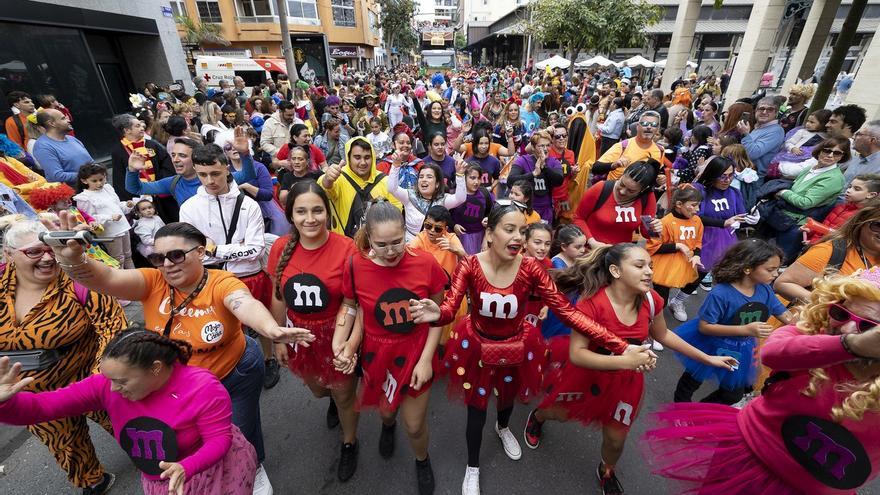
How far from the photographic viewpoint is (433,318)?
2.19 metres

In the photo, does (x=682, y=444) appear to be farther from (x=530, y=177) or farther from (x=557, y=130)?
(x=557, y=130)

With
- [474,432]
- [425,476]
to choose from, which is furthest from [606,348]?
[425,476]

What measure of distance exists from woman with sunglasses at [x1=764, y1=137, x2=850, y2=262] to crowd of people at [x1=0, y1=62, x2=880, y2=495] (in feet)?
0.09

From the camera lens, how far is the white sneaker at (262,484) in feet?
8.81

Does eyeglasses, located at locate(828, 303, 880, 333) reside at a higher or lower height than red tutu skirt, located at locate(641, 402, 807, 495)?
higher

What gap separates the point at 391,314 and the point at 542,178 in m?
3.11

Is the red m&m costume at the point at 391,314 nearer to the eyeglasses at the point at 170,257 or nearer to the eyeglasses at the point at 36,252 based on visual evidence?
the eyeglasses at the point at 170,257

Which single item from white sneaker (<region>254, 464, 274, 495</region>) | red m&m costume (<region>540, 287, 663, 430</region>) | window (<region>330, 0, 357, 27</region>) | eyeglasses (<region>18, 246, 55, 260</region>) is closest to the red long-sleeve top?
red m&m costume (<region>540, 287, 663, 430</region>)

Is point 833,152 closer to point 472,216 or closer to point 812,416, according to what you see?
point 472,216

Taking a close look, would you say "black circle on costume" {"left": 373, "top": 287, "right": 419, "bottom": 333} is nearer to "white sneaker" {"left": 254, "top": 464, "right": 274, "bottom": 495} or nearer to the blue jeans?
the blue jeans

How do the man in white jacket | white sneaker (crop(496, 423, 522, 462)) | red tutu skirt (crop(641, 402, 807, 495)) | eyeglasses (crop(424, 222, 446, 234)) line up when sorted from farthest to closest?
eyeglasses (crop(424, 222, 446, 234))
the man in white jacket
white sneaker (crop(496, 423, 522, 462))
red tutu skirt (crop(641, 402, 807, 495))

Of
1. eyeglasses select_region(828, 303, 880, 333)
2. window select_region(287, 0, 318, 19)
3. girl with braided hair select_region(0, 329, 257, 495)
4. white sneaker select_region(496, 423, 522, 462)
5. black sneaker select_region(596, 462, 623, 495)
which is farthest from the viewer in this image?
window select_region(287, 0, 318, 19)

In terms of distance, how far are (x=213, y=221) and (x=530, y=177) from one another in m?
3.52

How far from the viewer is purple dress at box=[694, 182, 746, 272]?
423 centimetres
